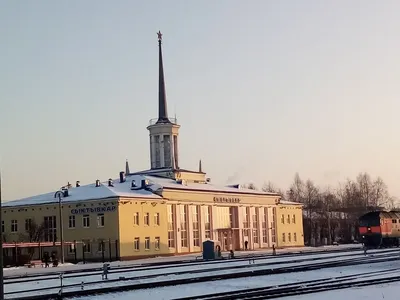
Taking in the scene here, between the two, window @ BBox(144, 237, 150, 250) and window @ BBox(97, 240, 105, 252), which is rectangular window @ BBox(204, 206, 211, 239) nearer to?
window @ BBox(144, 237, 150, 250)

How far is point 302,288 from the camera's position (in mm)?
23438

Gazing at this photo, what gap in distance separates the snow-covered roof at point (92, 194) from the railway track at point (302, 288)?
41.2m

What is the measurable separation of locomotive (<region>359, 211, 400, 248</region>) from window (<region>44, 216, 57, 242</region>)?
30733 millimetres

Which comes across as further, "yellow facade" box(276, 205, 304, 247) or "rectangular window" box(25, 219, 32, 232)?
"yellow facade" box(276, 205, 304, 247)

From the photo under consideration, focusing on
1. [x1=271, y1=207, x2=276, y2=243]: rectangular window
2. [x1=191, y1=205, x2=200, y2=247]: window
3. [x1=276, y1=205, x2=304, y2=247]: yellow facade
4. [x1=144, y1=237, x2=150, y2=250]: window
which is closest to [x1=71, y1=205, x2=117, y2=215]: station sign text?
[x1=144, y1=237, x2=150, y2=250]: window

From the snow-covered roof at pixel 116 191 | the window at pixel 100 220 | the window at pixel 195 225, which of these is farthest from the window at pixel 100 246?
the window at pixel 195 225

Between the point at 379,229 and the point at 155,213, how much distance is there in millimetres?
22379

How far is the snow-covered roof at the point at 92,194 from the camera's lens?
221ft

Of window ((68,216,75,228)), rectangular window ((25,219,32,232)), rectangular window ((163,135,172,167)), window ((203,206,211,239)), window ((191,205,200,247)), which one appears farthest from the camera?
rectangular window ((163,135,172,167))

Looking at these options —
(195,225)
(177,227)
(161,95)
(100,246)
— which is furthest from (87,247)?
(161,95)

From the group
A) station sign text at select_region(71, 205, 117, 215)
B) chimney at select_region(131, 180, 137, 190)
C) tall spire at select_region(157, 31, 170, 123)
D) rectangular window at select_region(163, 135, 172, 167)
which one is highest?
tall spire at select_region(157, 31, 170, 123)

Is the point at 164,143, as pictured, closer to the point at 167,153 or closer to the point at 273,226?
the point at 167,153

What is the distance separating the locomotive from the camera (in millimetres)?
66688

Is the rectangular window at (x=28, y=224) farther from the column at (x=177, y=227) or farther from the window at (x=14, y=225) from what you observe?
the column at (x=177, y=227)
